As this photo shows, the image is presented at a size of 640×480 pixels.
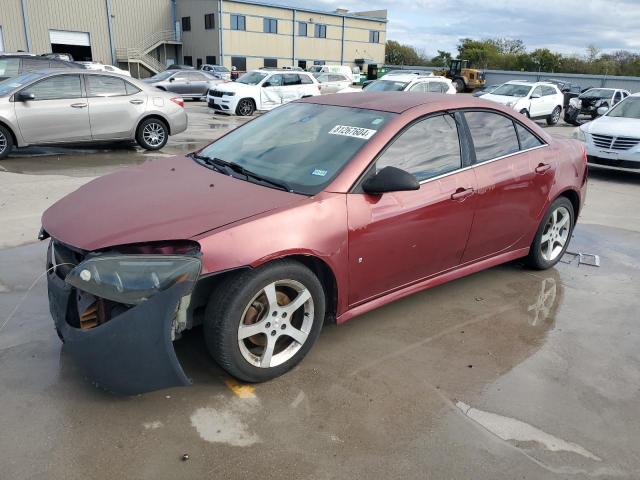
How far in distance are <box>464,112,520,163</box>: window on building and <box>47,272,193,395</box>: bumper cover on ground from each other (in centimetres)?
254

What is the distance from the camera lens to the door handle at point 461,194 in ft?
12.1

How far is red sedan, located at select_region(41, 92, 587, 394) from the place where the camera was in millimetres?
2604

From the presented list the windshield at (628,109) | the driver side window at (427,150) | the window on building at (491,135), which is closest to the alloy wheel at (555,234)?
the window on building at (491,135)

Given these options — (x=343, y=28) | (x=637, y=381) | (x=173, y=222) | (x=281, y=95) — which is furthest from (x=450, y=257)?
(x=343, y=28)

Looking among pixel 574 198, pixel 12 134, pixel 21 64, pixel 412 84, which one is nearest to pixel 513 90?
pixel 412 84

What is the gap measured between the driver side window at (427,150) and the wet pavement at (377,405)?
1120 mm

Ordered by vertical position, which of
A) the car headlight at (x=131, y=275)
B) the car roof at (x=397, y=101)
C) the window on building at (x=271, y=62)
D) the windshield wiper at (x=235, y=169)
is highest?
the car roof at (x=397, y=101)

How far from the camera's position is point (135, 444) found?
256cm

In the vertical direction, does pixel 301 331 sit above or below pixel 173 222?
below

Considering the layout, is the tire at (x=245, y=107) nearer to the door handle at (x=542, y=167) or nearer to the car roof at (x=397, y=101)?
the car roof at (x=397, y=101)

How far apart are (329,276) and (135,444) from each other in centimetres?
137

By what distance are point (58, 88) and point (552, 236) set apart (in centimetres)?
853

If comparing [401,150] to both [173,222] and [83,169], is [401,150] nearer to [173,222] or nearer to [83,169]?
[173,222]

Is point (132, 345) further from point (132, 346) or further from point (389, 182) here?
point (389, 182)
